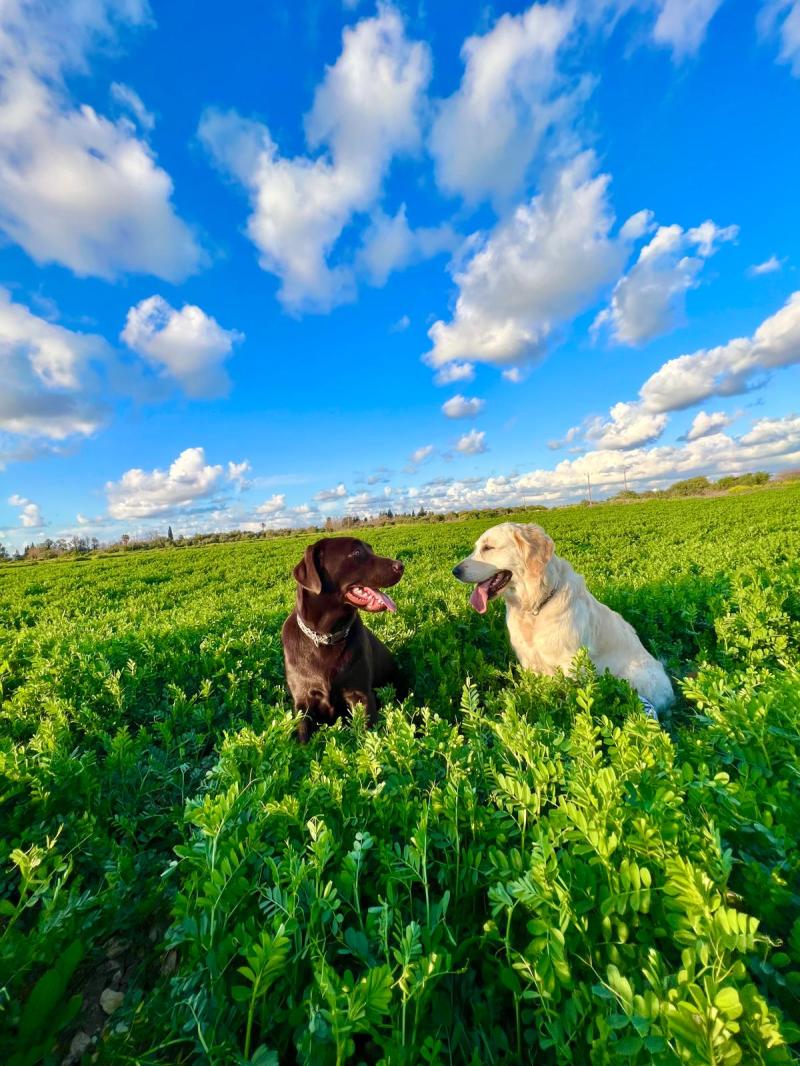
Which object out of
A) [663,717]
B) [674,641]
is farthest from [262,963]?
[674,641]

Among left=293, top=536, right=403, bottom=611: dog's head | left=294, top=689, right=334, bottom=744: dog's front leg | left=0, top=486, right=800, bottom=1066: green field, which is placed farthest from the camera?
left=293, top=536, right=403, bottom=611: dog's head

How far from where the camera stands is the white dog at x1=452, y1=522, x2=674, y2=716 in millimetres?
4582

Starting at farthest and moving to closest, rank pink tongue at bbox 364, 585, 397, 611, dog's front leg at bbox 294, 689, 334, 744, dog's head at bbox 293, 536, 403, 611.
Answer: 1. pink tongue at bbox 364, 585, 397, 611
2. dog's head at bbox 293, 536, 403, 611
3. dog's front leg at bbox 294, 689, 334, 744

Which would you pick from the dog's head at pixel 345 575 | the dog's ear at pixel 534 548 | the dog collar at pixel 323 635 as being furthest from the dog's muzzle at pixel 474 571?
the dog collar at pixel 323 635

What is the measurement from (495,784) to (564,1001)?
3.35 ft

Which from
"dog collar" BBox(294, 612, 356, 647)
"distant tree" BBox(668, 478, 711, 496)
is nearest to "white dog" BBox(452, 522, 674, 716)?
"dog collar" BBox(294, 612, 356, 647)

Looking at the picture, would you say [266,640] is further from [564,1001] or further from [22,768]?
[564,1001]

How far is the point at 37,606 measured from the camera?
17.4m

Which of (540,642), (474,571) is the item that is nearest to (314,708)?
(474,571)

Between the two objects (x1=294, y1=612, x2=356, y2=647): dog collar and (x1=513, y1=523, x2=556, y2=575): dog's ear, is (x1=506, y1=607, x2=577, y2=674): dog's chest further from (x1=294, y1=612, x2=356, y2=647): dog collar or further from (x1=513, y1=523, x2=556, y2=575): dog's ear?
(x1=294, y1=612, x2=356, y2=647): dog collar

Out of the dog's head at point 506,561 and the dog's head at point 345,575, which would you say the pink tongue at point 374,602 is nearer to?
the dog's head at point 345,575

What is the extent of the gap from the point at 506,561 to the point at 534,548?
1.13 ft

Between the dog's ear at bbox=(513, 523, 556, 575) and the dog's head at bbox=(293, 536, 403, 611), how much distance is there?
1445mm

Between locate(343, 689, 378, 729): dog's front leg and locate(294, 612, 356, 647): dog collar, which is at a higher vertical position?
locate(294, 612, 356, 647): dog collar
